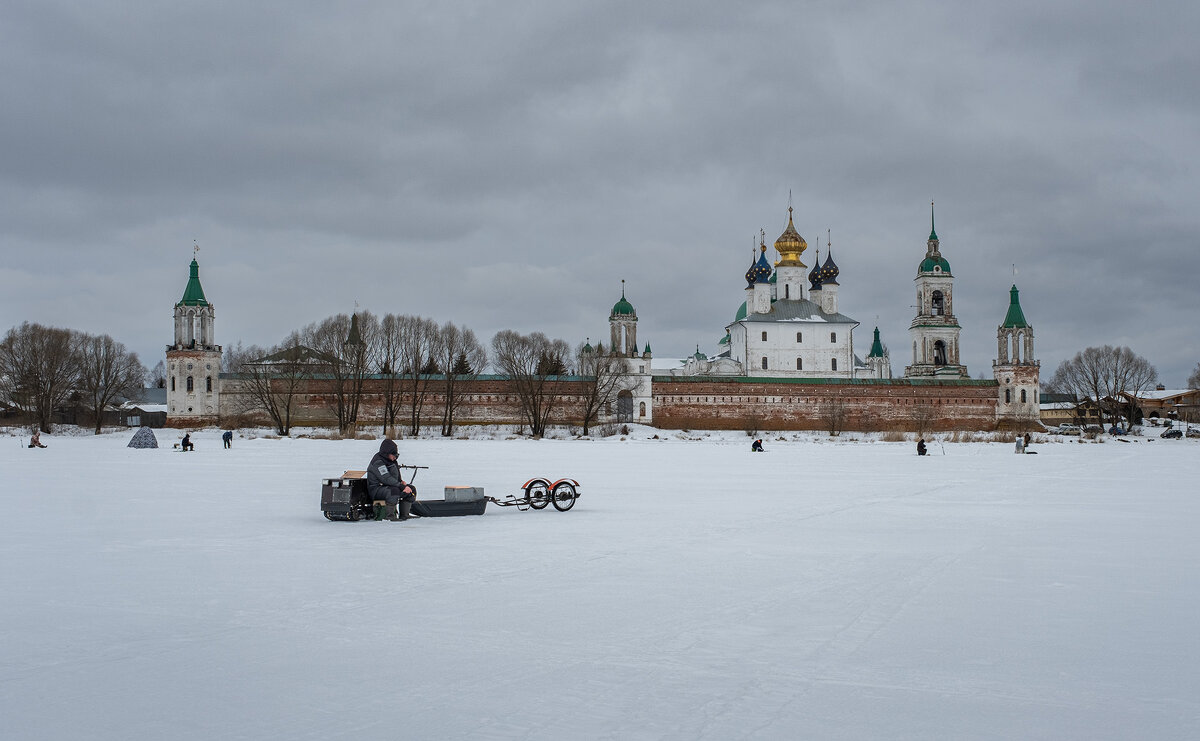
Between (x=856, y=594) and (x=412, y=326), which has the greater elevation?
(x=412, y=326)

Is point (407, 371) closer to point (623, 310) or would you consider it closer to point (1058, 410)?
point (623, 310)

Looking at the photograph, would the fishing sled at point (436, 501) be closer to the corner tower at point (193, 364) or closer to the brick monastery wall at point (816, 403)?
the brick monastery wall at point (816, 403)

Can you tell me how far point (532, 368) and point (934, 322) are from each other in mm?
35505

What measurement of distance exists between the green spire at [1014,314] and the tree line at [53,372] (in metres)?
63.1

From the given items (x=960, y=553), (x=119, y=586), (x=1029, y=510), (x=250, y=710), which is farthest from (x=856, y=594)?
(x=1029, y=510)

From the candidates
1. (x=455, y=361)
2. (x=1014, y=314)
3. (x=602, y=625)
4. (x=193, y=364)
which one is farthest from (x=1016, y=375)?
(x=602, y=625)

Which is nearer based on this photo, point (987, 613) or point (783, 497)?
point (987, 613)

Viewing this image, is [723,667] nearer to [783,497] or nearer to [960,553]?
[960,553]

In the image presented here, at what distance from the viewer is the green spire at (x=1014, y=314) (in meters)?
75.4

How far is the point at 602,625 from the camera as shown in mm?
5906

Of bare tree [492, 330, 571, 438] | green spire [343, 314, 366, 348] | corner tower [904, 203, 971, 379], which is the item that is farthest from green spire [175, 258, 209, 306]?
corner tower [904, 203, 971, 379]

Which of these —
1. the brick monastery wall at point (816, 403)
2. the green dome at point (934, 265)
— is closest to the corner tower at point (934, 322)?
the green dome at point (934, 265)

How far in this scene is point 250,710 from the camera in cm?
430

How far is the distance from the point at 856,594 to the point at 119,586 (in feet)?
17.2
